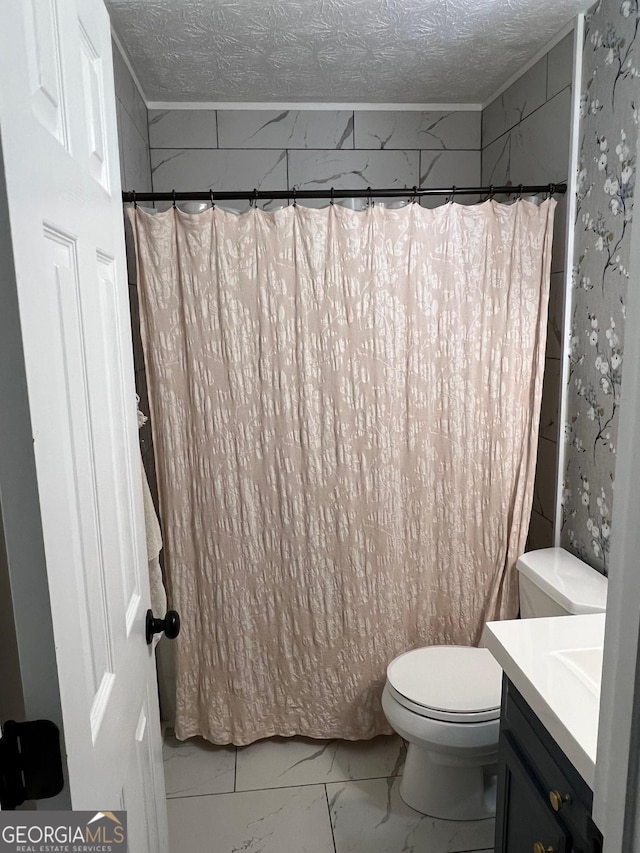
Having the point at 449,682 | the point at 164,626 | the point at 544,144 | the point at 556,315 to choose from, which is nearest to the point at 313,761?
the point at 449,682

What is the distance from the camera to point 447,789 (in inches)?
75.0

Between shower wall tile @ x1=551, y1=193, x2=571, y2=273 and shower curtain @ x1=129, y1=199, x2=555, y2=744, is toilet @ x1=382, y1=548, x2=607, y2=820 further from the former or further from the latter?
shower wall tile @ x1=551, y1=193, x2=571, y2=273

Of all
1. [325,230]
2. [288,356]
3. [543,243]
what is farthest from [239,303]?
[543,243]

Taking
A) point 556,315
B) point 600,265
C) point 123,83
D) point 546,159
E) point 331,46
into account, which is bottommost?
point 556,315

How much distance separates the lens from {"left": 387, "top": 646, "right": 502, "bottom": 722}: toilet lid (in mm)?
1771

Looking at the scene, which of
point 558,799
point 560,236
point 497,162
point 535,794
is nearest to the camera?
point 558,799

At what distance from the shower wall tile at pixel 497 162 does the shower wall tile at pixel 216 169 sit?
2.78 feet

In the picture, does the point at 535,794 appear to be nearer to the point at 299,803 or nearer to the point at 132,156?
the point at 299,803

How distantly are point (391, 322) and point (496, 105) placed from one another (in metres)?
1.15

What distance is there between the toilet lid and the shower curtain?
0.67 feet

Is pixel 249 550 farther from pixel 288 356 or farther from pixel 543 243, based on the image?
pixel 543 243

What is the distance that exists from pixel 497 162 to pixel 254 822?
8.34 feet

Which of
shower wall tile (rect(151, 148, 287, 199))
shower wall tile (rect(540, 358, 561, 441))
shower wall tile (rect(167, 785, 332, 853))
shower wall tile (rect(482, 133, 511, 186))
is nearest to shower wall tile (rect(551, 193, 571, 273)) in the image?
shower wall tile (rect(540, 358, 561, 441))

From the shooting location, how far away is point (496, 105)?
96.3 inches
